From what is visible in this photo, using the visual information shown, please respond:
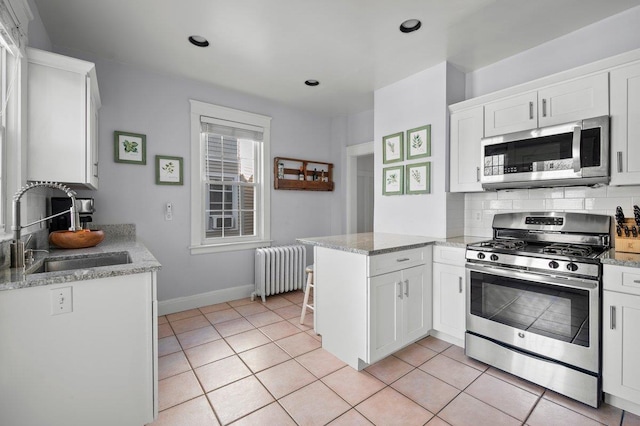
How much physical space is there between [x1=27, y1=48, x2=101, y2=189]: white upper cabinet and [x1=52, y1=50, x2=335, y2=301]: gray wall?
969 millimetres

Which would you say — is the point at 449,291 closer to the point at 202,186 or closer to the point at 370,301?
the point at 370,301

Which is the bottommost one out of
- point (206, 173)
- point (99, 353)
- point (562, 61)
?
point (99, 353)

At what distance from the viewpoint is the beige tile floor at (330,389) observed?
1.73 m

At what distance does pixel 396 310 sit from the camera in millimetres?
2357

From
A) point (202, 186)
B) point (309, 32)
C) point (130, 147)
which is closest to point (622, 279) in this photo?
point (309, 32)

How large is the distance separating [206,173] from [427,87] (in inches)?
105

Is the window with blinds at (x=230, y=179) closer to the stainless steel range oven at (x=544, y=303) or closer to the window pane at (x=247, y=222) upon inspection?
the window pane at (x=247, y=222)

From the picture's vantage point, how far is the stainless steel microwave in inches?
81.7

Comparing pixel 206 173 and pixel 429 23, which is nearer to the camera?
pixel 429 23

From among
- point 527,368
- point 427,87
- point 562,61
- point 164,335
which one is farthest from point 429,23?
point 164,335

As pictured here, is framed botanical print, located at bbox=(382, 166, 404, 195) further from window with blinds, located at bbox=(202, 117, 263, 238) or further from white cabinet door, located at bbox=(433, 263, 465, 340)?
window with blinds, located at bbox=(202, 117, 263, 238)

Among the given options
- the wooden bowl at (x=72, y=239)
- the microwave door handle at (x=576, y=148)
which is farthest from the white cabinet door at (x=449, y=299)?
the wooden bowl at (x=72, y=239)

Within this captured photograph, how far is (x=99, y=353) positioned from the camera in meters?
1.48

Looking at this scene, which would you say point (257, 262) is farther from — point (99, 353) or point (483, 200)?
point (483, 200)
